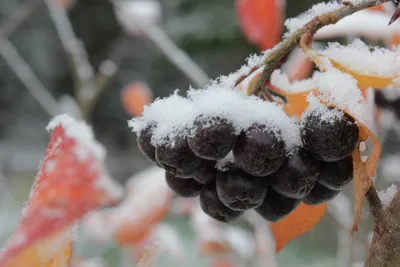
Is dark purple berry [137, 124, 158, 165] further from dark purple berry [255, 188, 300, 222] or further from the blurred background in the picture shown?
the blurred background

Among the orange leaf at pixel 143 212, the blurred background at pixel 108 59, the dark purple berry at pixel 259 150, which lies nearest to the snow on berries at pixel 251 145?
the dark purple berry at pixel 259 150

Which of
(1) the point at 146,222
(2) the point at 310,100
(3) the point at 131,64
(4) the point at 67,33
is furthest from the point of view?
(3) the point at 131,64

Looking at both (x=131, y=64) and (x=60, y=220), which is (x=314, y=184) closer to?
(x=60, y=220)

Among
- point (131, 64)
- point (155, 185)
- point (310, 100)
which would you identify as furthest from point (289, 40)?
point (131, 64)

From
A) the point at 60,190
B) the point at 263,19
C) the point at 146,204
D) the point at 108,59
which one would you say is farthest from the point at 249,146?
the point at 108,59

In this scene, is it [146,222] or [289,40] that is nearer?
[289,40]

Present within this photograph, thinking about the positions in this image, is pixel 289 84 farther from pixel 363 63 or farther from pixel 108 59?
pixel 108 59
